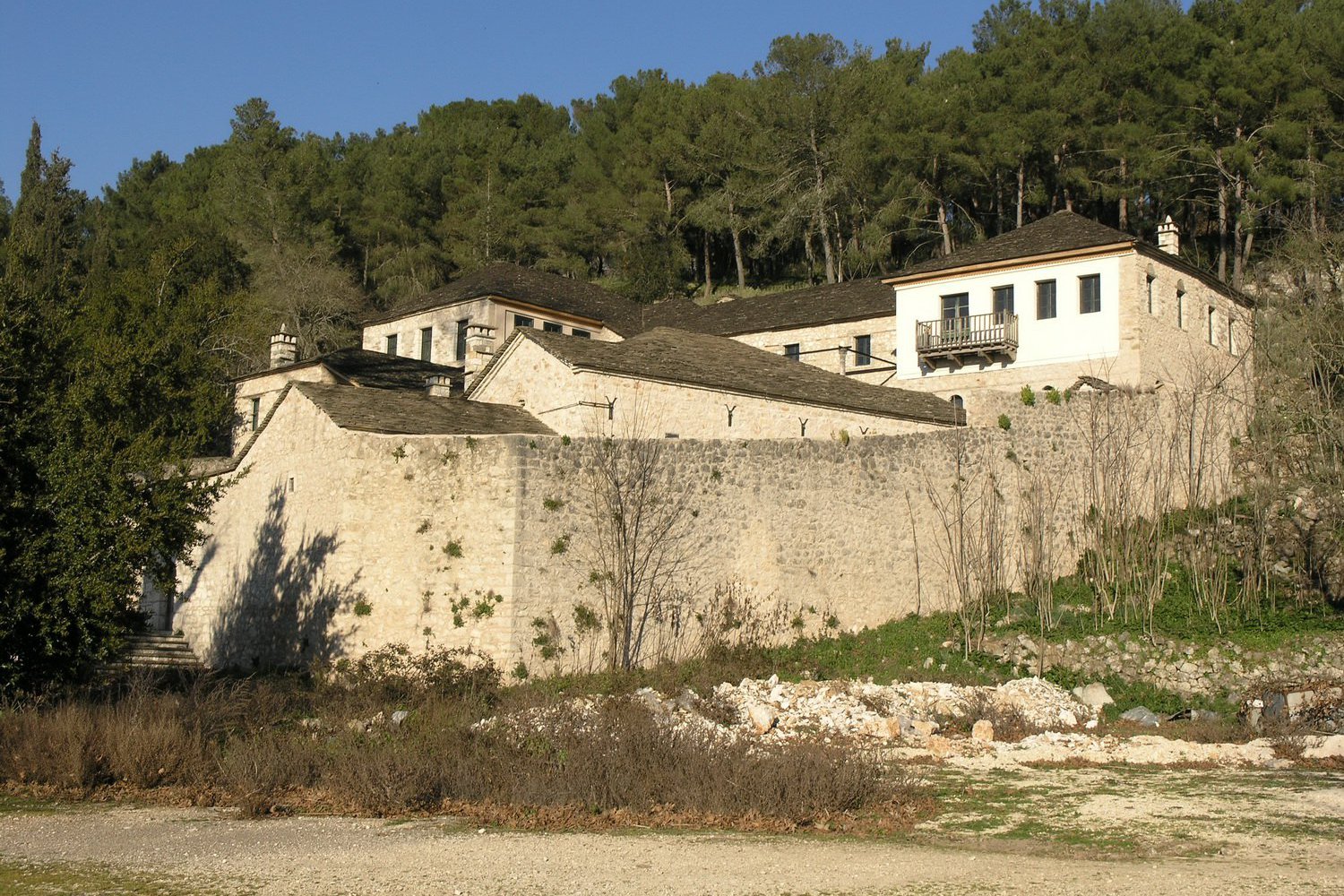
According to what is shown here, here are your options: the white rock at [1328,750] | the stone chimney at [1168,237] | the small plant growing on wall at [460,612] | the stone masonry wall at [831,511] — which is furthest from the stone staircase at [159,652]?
the stone chimney at [1168,237]

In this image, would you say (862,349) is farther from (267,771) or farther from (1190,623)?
(267,771)

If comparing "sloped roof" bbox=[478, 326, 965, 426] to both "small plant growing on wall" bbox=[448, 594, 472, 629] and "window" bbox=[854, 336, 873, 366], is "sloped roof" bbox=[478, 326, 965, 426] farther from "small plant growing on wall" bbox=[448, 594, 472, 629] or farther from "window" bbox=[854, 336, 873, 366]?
"window" bbox=[854, 336, 873, 366]

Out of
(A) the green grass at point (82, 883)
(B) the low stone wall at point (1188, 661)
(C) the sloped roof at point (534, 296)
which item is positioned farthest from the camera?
(C) the sloped roof at point (534, 296)

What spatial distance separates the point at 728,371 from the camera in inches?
1099

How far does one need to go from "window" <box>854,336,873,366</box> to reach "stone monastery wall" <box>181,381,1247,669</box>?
40.6ft

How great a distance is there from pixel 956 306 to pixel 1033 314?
2434 mm

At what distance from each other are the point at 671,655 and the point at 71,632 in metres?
9.58

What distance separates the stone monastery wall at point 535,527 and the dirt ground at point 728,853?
803 cm

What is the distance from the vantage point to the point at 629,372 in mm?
25766

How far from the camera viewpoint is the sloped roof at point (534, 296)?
147ft

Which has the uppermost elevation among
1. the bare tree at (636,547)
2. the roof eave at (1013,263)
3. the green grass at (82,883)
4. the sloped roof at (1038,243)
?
the sloped roof at (1038,243)

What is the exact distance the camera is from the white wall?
103 feet

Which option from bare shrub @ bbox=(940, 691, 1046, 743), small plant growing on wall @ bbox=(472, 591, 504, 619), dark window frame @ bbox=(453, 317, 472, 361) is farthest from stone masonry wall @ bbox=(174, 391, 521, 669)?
dark window frame @ bbox=(453, 317, 472, 361)

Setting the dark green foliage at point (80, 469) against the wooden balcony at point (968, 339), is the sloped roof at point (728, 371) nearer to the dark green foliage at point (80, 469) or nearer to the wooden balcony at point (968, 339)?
the wooden balcony at point (968, 339)
